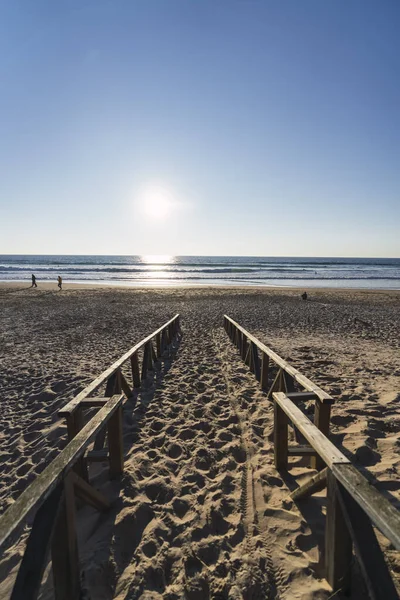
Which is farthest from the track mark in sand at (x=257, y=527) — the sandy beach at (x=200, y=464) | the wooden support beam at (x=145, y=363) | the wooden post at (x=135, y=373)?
the wooden support beam at (x=145, y=363)

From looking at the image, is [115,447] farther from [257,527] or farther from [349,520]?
[349,520]

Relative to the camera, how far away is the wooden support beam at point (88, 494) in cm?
271

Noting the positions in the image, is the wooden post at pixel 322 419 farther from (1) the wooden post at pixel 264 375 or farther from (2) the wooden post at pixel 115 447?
(1) the wooden post at pixel 264 375

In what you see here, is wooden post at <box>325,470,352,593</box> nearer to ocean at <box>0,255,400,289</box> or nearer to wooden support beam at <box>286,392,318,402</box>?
wooden support beam at <box>286,392,318,402</box>

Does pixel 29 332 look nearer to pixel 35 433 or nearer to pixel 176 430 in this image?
pixel 35 433

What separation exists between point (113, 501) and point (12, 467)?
5.46ft

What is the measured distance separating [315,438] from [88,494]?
2.06 metres

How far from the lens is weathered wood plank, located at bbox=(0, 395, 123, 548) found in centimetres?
187

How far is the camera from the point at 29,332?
40.9ft

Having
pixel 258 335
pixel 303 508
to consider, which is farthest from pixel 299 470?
pixel 258 335

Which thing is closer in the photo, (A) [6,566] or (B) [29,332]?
(A) [6,566]

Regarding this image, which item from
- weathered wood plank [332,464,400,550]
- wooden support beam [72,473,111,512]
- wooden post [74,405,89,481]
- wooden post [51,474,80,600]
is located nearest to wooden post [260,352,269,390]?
wooden post [74,405,89,481]

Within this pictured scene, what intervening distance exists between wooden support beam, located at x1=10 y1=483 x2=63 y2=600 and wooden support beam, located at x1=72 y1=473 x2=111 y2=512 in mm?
450

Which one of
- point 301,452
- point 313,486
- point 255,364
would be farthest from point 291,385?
point 313,486
